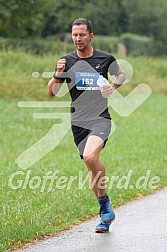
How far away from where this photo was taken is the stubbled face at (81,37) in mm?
7664

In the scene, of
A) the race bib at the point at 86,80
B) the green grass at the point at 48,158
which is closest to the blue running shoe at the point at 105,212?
the green grass at the point at 48,158

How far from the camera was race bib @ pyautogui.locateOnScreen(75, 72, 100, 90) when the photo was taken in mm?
7703

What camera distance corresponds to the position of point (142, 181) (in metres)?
11.8

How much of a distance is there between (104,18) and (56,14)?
47.0 feet

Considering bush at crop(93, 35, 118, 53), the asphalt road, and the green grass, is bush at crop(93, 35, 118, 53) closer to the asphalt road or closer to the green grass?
the green grass

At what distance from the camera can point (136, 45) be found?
2053 inches

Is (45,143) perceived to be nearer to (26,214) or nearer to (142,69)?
(26,214)

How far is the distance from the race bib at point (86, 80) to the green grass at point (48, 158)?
5.10 ft

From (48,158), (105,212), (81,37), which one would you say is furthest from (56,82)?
(48,158)

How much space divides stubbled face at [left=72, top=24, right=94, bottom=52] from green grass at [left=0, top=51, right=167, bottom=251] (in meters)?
1.96

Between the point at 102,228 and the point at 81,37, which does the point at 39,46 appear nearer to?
the point at 81,37

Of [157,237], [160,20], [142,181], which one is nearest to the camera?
[157,237]

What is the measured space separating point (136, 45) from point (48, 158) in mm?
38624

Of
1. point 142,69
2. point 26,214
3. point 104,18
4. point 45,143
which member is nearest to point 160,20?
point 104,18
